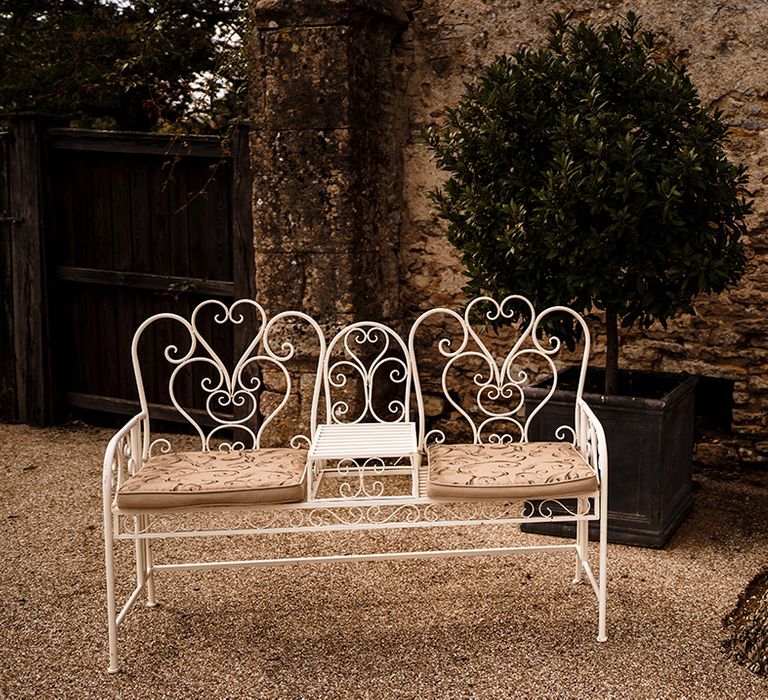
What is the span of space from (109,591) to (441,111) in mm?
2970

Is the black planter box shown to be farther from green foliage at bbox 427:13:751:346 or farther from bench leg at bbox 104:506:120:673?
bench leg at bbox 104:506:120:673

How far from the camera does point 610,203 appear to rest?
363 cm

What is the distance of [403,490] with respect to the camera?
466 centimetres

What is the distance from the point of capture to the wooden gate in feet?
17.2

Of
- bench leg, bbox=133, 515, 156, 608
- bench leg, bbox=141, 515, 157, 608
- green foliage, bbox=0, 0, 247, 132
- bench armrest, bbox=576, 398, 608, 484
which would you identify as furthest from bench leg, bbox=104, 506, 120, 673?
green foliage, bbox=0, 0, 247, 132

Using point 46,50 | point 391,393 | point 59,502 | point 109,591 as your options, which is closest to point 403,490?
point 391,393

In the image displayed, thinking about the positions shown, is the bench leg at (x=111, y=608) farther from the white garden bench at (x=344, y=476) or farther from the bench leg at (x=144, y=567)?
the bench leg at (x=144, y=567)

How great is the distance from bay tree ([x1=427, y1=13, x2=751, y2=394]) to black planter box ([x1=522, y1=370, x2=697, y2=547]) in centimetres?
32

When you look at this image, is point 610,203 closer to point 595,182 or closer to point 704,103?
point 595,182

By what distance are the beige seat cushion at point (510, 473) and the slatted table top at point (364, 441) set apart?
118mm

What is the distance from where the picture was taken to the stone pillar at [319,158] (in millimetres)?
4547

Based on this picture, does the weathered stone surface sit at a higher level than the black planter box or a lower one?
higher

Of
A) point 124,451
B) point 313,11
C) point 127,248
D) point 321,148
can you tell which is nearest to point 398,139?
point 321,148

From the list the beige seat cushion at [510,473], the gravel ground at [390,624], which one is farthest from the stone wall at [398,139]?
the beige seat cushion at [510,473]
